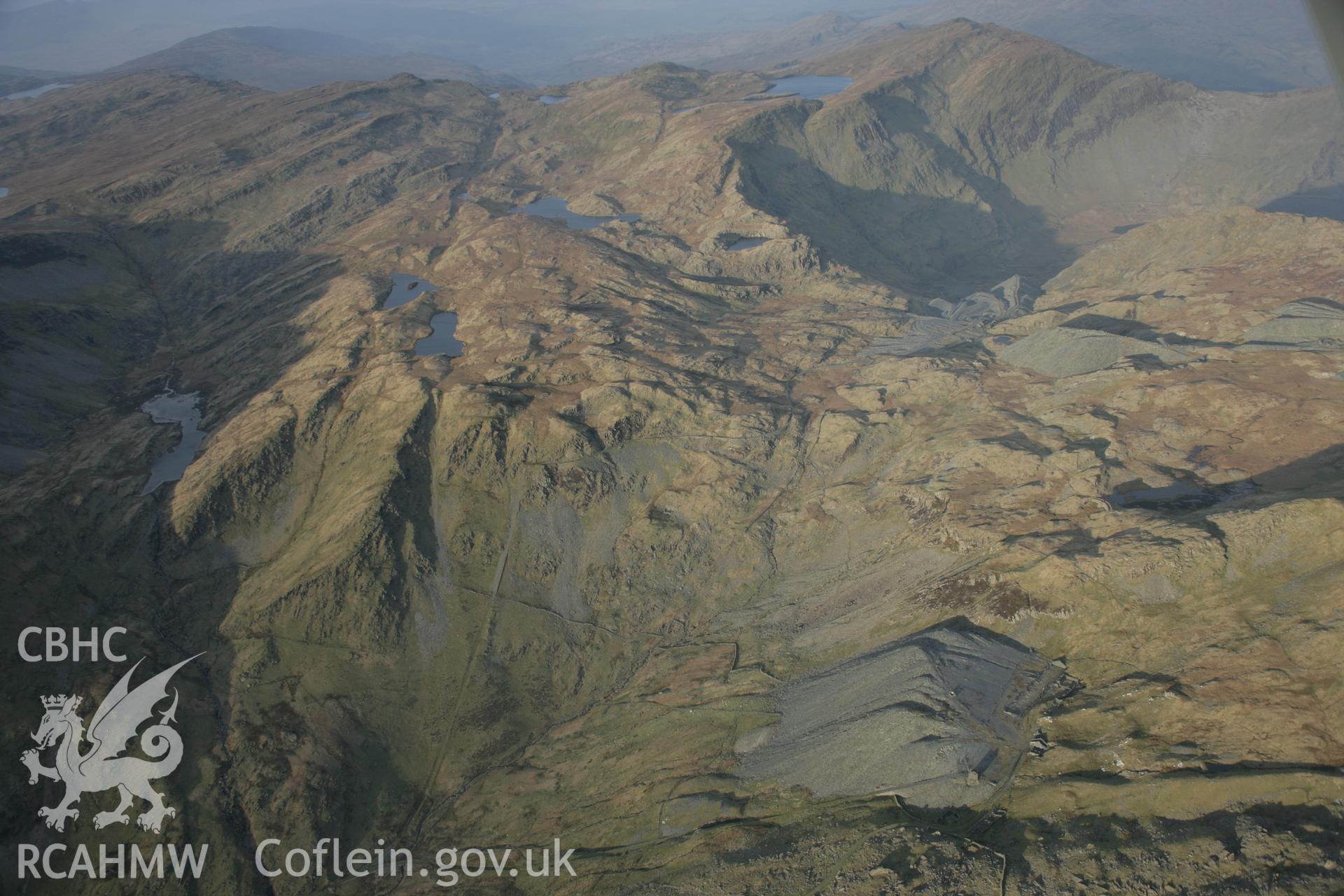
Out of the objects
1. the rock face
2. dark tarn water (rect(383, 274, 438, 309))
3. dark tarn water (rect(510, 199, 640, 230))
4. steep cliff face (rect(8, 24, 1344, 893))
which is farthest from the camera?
dark tarn water (rect(510, 199, 640, 230))

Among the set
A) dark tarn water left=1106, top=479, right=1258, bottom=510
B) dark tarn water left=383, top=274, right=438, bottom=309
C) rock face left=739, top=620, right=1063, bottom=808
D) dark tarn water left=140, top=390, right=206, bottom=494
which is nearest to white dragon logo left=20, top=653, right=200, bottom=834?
dark tarn water left=140, top=390, right=206, bottom=494

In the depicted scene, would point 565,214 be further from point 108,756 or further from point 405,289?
point 108,756

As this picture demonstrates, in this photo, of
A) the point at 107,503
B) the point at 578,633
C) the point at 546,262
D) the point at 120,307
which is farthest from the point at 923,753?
the point at 120,307

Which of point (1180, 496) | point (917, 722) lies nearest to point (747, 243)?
point (1180, 496)

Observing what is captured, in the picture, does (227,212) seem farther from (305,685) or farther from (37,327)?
(305,685)

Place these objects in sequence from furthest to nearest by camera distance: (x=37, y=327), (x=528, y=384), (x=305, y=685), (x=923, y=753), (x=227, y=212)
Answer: (x=227, y=212) → (x=37, y=327) → (x=528, y=384) → (x=305, y=685) → (x=923, y=753)

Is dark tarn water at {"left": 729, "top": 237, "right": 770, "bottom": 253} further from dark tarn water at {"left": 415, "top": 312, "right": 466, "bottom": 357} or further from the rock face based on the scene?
the rock face
